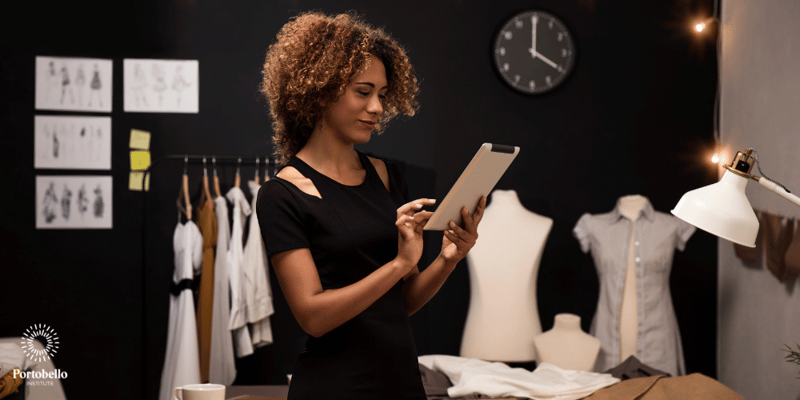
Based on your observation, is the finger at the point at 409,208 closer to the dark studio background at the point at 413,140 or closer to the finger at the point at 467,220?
the finger at the point at 467,220

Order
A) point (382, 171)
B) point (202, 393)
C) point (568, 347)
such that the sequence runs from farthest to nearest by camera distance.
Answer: point (568, 347), point (202, 393), point (382, 171)

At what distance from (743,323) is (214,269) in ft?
9.51

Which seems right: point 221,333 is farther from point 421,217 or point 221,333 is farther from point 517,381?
point 421,217

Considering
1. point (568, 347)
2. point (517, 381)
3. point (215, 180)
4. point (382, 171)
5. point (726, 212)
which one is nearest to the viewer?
point (382, 171)

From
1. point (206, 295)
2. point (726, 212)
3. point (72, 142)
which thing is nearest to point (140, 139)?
point (72, 142)

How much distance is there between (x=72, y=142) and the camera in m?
3.73

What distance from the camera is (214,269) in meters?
3.40

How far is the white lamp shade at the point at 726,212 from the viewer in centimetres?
158

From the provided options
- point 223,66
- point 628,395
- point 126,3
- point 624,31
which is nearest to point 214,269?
point 223,66

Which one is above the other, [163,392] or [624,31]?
[624,31]

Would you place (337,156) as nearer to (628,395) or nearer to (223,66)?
(628,395)

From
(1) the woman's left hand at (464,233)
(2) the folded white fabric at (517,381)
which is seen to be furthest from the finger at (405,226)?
(2) the folded white fabric at (517,381)

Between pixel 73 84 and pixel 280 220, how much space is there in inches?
124

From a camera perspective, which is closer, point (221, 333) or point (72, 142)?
point (221, 333)
